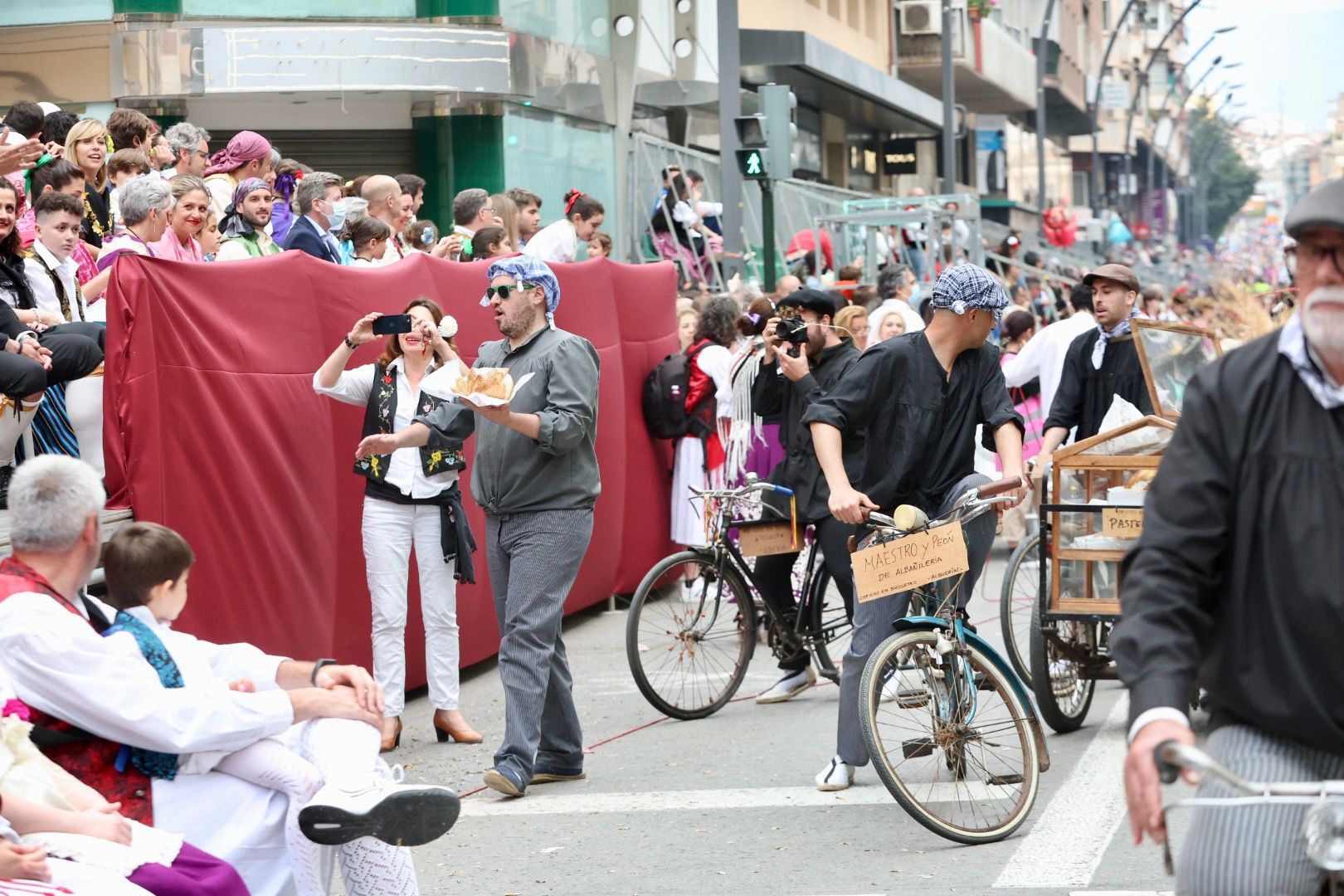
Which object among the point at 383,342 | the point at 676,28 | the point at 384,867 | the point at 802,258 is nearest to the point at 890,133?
the point at 676,28

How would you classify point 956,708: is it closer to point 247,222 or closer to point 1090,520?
point 1090,520

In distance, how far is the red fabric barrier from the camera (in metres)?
7.35

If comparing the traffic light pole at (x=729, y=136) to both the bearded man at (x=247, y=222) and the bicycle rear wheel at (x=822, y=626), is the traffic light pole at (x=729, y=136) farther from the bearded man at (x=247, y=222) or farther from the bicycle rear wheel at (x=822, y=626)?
the bicycle rear wheel at (x=822, y=626)

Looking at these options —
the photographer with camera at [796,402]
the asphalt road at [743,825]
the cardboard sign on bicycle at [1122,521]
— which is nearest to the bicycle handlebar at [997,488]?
the cardboard sign on bicycle at [1122,521]

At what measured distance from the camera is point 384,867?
490 centimetres

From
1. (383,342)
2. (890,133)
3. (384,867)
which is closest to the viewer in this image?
(384,867)

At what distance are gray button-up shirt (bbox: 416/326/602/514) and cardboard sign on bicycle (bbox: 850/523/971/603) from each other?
122 cm

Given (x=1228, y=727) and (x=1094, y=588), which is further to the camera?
(x=1094, y=588)

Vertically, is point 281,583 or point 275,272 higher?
point 275,272

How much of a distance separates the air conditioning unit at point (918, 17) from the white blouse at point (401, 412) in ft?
113

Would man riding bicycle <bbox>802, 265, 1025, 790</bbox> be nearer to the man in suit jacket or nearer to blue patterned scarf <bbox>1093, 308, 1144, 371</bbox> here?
blue patterned scarf <bbox>1093, 308, 1144, 371</bbox>

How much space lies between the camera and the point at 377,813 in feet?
15.2

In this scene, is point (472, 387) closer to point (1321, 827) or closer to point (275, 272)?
point (275, 272)

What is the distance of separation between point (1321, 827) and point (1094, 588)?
4.44m
